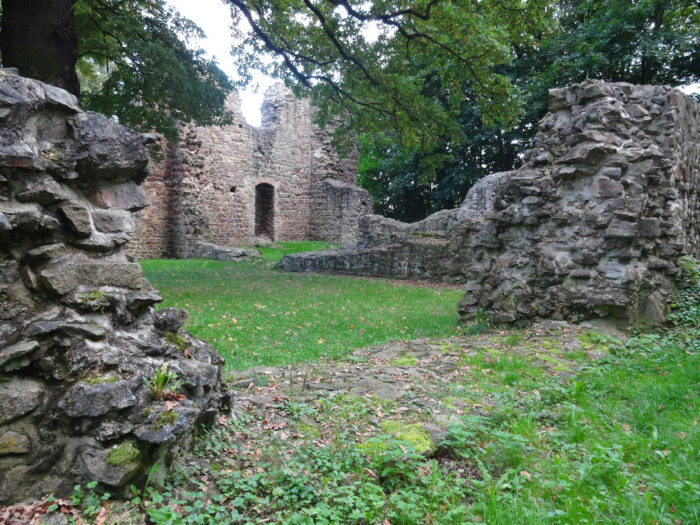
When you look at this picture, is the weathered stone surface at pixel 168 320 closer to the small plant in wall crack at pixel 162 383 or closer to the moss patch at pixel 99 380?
the small plant in wall crack at pixel 162 383

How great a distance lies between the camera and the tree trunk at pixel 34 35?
6.53 meters

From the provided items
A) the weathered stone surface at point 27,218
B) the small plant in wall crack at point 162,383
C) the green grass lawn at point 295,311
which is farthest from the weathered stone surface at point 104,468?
the green grass lawn at point 295,311

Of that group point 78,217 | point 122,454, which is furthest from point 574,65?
point 122,454

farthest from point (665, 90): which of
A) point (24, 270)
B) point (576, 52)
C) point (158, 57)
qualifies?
point (576, 52)

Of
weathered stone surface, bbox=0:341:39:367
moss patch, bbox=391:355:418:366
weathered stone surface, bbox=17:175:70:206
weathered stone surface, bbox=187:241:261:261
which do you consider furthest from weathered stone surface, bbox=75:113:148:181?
weathered stone surface, bbox=187:241:261:261

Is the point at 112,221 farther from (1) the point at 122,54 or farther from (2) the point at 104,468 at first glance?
(1) the point at 122,54

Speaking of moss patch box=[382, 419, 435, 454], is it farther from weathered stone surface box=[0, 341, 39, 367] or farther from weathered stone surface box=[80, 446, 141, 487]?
weathered stone surface box=[0, 341, 39, 367]

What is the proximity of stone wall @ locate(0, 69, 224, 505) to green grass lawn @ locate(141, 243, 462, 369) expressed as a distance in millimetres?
2471

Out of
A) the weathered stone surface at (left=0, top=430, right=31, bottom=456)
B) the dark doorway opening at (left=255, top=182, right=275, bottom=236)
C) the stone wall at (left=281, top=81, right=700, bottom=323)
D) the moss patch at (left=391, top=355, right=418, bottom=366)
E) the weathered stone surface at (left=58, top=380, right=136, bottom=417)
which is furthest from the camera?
the dark doorway opening at (left=255, top=182, right=275, bottom=236)

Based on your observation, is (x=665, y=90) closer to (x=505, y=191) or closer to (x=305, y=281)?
(x=505, y=191)

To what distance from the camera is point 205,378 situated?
2836 millimetres

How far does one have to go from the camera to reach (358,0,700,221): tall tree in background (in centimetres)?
1580

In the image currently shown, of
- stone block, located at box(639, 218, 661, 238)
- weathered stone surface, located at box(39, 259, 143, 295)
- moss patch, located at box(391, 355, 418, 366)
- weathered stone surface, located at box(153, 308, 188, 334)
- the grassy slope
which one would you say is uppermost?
stone block, located at box(639, 218, 661, 238)

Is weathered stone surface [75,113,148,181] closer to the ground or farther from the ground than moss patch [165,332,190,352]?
farther from the ground
